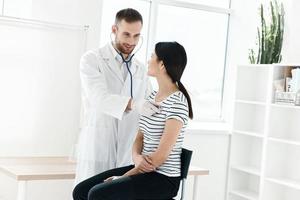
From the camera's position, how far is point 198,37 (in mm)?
5066

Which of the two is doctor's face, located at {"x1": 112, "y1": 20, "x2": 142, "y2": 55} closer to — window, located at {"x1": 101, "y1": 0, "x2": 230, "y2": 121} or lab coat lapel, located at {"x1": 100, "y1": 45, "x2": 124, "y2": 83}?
lab coat lapel, located at {"x1": 100, "y1": 45, "x2": 124, "y2": 83}

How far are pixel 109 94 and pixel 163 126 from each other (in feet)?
1.34

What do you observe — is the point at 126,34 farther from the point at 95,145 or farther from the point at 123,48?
the point at 95,145

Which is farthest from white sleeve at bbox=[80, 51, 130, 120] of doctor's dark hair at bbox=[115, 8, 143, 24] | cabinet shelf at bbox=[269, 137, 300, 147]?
cabinet shelf at bbox=[269, 137, 300, 147]

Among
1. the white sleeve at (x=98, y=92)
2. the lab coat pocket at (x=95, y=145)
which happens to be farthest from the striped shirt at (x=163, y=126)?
the lab coat pocket at (x=95, y=145)

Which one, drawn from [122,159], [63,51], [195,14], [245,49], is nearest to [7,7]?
[63,51]

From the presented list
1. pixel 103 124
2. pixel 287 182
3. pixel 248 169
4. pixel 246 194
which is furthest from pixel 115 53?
pixel 246 194

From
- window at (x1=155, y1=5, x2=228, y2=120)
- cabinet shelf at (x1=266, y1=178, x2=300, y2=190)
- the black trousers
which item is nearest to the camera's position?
the black trousers

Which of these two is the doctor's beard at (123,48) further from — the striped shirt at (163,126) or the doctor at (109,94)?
the striped shirt at (163,126)

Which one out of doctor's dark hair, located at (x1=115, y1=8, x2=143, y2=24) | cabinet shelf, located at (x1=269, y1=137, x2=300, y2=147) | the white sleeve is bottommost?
cabinet shelf, located at (x1=269, y1=137, x2=300, y2=147)

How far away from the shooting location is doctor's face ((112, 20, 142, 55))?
2920 millimetres

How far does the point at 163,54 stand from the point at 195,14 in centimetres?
244

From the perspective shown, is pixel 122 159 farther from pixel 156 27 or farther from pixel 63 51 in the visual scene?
pixel 156 27

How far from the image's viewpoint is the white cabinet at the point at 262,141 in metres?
4.23
